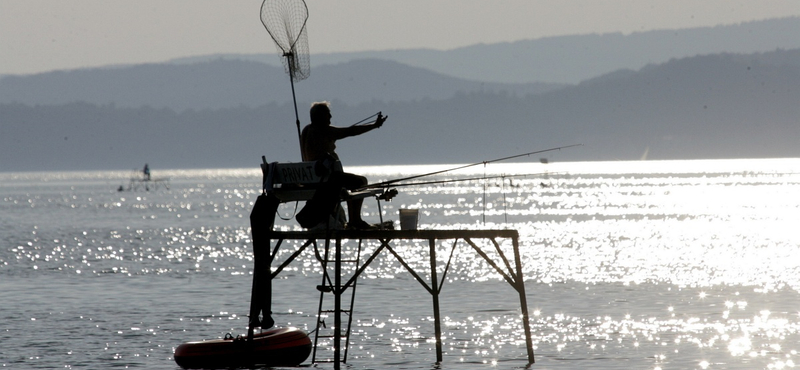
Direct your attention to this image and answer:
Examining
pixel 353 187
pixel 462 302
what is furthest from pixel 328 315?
pixel 353 187

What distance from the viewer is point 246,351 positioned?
23.9 m

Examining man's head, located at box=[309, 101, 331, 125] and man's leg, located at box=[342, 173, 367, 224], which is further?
man's head, located at box=[309, 101, 331, 125]

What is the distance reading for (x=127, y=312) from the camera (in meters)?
37.1

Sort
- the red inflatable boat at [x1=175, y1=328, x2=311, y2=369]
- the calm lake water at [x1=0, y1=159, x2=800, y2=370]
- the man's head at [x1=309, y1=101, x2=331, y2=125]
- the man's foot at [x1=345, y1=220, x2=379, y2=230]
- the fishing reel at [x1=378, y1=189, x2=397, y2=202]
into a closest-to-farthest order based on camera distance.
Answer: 1. the man's head at [x1=309, y1=101, x2=331, y2=125]
2. the fishing reel at [x1=378, y1=189, x2=397, y2=202]
3. the man's foot at [x1=345, y1=220, x2=379, y2=230]
4. the red inflatable boat at [x1=175, y1=328, x2=311, y2=369]
5. the calm lake water at [x1=0, y1=159, x2=800, y2=370]

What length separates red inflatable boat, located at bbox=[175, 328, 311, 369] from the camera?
2384cm

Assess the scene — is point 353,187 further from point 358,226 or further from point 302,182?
point 358,226

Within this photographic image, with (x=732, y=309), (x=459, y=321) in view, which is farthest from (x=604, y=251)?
(x=459, y=321)

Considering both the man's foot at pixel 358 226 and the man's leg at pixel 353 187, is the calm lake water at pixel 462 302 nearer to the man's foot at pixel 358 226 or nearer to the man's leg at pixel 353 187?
the man's leg at pixel 353 187

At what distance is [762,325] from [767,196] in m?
140

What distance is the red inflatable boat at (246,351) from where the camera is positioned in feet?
78.2

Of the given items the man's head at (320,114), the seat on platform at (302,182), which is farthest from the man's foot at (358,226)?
the man's head at (320,114)

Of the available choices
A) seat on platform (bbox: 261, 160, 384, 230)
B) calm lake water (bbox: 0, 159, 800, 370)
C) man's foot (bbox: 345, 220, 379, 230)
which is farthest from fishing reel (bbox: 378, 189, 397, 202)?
calm lake water (bbox: 0, 159, 800, 370)

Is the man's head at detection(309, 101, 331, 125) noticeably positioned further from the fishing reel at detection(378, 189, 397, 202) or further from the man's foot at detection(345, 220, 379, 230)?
the man's foot at detection(345, 220, 379, 230)

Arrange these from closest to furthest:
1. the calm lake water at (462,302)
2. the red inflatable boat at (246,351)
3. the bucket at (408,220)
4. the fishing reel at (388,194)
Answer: the fishing reel at (388,194) < the bucket at (408,220) < the red inflatable boat at (246,351) < the calm lake water at (462,302)
